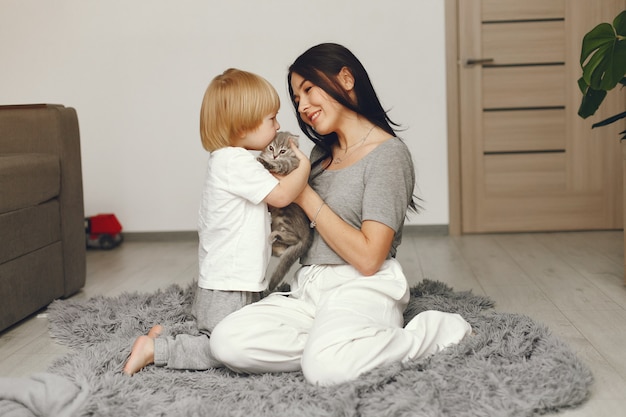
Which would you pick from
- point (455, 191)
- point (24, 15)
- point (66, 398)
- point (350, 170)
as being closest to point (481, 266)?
point (455, 191)

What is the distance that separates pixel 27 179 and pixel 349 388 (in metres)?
1.49

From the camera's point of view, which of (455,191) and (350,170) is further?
(455,191)

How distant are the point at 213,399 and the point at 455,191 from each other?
2765 millimetres

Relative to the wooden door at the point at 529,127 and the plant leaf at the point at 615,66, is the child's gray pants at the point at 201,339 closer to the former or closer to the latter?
the plant leaf at the point at 615,66

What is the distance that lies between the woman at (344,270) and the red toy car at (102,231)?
2.32 m

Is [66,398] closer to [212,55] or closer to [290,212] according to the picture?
[290,212]

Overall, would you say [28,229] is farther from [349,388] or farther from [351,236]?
[349,388]

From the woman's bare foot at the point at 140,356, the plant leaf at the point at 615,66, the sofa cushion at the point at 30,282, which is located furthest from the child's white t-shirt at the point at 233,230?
the plant leaf at the point at 615,66

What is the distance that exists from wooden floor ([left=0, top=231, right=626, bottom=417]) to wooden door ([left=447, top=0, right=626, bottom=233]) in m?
0.18

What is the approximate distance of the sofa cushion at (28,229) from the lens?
7.59 ft

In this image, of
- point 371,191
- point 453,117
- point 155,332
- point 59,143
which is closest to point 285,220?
point 371,191

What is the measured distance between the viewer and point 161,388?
5.42ft

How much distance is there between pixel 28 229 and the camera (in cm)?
245

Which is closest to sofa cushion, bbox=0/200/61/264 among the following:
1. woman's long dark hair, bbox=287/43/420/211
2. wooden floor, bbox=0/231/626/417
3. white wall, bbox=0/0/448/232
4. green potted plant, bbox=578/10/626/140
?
wooden floor, bbox=0/231/626/417
